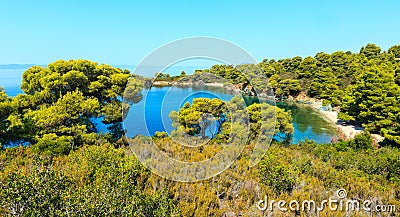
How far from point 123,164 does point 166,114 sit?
3.34 meters

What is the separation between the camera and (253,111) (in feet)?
38.1

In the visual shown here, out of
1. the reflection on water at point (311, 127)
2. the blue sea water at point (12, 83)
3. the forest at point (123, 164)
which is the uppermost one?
the blue sea water at point (12, 83)

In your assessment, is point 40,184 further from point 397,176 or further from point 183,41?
point 397,176

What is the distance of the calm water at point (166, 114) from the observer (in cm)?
591

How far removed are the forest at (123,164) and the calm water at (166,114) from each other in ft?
1.58

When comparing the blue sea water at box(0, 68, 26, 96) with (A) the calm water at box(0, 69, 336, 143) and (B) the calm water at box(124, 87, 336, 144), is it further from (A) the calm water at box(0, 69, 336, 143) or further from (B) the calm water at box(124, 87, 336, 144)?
(B) the calm water at box(124, 87, 336, 144)

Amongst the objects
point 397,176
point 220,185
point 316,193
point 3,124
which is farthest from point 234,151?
point 3,124

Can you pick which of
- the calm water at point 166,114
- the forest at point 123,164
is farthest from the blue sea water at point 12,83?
the calm water at point 166,114

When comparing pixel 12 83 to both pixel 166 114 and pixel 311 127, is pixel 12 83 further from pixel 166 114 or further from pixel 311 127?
pixel 311 127

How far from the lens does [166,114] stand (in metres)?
8.55

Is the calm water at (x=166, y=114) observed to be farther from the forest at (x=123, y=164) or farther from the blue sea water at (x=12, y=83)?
the blue sea water at (x=12, y=83)

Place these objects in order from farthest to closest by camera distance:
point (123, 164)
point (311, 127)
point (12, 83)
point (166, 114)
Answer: point (12, 83)
point (311, 127)
point (166, 114)
point (123, 164)

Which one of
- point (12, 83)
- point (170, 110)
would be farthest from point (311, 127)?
point (12, 83)

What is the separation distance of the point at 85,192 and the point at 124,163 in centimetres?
152
